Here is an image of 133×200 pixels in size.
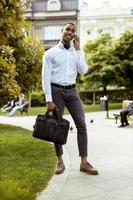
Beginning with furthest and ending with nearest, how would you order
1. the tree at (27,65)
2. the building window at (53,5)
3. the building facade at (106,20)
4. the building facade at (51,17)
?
the building window at (53,5), the building facade at (51,17), the building facade at (106,20), the tree at (27,65)

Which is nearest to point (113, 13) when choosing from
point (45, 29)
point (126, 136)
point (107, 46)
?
point (45, 29)

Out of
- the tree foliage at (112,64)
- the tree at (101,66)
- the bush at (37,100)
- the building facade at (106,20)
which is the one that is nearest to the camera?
the tree at (101,66)

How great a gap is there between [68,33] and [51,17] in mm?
49935

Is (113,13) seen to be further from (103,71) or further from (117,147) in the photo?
(117,147)

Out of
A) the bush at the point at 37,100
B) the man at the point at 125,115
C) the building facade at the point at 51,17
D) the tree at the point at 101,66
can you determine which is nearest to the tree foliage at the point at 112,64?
the tree at the point at 101,66

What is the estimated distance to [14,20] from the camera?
16.3 ft

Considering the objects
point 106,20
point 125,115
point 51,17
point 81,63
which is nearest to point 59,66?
point 81,63

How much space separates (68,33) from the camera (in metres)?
7.15

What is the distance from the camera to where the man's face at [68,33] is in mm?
7133

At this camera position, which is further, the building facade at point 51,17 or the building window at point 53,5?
the building window at point 53,5

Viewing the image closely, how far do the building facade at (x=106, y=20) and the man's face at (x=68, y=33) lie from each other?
46.1 m

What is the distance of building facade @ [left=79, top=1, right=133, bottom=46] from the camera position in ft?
174

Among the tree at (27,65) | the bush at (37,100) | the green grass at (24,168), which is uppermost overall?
the tree at (27,65)

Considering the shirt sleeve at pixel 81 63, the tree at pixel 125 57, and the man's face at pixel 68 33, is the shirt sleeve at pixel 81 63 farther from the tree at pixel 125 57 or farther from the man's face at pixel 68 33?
the tree at pixel 125 57
